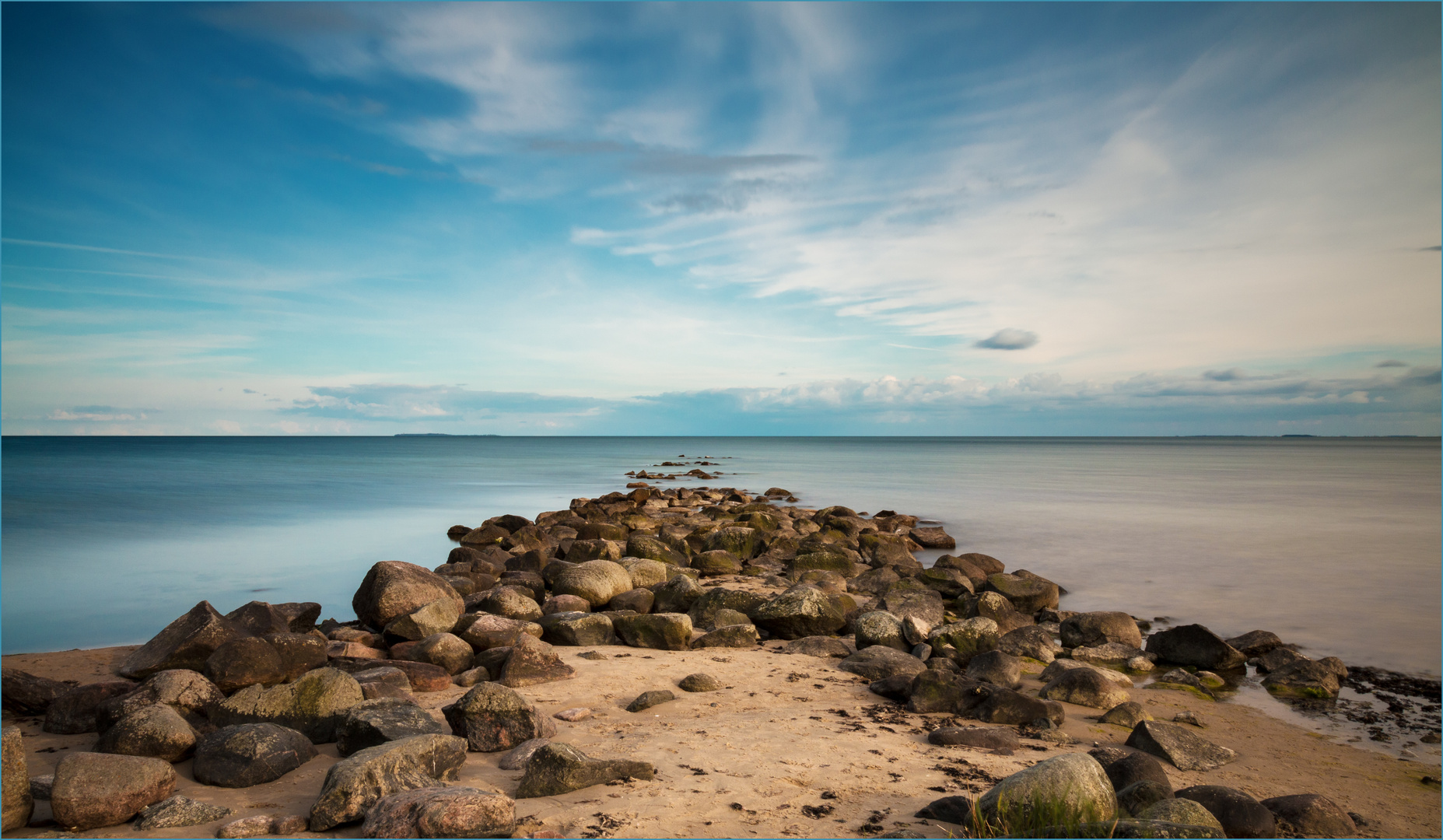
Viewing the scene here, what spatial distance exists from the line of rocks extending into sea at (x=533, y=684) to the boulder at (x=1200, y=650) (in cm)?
2

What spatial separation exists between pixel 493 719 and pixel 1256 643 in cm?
940

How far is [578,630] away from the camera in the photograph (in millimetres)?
8781

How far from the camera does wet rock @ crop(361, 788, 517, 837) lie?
12.7 ft

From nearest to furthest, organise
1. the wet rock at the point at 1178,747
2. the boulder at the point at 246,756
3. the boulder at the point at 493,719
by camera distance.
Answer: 1. the boulder at the point at 246,756
2. the boulder at the point at 493,719
3. the wet rock at the point at 1178,747

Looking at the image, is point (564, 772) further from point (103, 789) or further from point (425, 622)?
point (425, 622)

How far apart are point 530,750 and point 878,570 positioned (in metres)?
9.01

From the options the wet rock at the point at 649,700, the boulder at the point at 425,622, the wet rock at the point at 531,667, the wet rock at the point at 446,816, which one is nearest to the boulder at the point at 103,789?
the wet rock at the point at 446,816

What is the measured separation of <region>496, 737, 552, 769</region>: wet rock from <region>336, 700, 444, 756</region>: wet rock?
1.67 feet

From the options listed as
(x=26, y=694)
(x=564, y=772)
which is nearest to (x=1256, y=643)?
(x=564, y=772)

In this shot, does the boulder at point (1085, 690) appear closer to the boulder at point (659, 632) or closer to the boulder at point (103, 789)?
the boulder at point (659, 632)

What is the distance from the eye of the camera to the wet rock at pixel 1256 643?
370 inches

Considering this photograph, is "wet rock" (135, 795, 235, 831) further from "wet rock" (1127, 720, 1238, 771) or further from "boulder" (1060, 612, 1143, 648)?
"boulder" (1060, 612, 1143, 648)

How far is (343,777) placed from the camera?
4.31m

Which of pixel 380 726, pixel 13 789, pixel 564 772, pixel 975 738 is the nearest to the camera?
pixel 13 789
